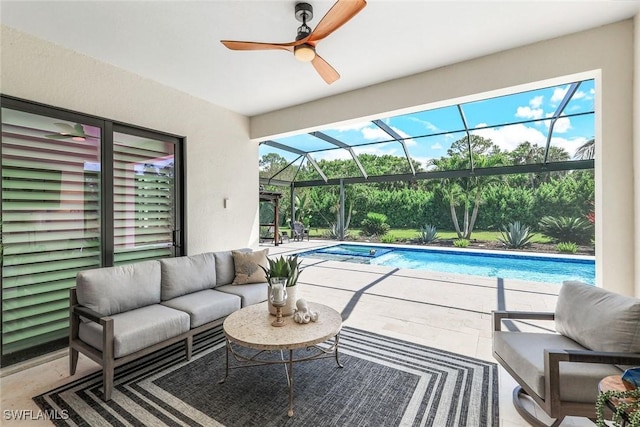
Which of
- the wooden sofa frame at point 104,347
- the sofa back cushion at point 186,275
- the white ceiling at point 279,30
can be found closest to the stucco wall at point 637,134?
the white ceiling at point 279,30

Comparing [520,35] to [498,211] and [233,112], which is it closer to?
[233,112]

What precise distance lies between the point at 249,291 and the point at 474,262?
779 centimetres

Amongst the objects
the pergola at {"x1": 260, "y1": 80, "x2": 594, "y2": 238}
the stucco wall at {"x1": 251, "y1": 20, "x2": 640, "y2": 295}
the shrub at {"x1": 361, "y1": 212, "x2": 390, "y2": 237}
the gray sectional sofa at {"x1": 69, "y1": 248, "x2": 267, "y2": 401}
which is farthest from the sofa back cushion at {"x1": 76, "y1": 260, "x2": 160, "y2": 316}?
the shrub at {"x1": 361, "y1": 212, "x2": 390, "y2": 237}

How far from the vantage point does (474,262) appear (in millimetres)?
9023

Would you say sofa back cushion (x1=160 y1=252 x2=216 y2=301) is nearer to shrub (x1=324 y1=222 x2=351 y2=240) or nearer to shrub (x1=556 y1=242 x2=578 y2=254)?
shrub (x1=324 y1=222 x2=351 y2=240)

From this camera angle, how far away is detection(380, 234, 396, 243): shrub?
1201 cm

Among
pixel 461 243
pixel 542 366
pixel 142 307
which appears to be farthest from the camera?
pixel 461 243

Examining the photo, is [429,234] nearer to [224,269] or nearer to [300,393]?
[224,269]

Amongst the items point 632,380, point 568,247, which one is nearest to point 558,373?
point 632,380

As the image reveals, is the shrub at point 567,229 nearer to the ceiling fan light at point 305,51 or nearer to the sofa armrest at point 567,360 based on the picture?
the sofa armrest at point 567,360

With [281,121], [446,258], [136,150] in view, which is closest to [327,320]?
[136,150]

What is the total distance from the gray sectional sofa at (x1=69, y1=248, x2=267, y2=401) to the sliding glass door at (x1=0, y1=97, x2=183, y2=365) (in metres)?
0.79

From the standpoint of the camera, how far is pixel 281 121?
529 centimetres

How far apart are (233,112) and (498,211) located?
9.77 meters
